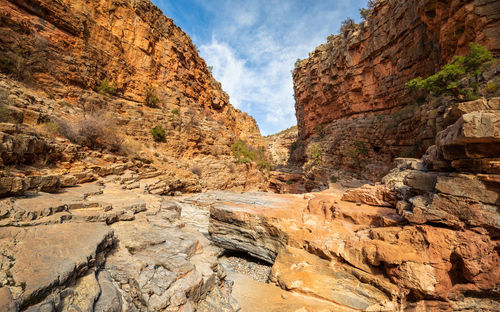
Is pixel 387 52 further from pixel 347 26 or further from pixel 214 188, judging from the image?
pixel 214 188

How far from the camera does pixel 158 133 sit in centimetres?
1481

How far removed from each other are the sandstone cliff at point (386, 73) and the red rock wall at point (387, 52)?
0.04m

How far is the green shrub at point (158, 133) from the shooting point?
14.8 meters

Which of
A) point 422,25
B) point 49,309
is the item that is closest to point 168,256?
point 49,309

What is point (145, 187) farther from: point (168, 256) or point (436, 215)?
point (436, 215)

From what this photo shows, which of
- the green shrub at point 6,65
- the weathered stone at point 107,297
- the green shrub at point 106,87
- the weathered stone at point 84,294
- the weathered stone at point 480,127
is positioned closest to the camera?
the weathered stone at point 84,294

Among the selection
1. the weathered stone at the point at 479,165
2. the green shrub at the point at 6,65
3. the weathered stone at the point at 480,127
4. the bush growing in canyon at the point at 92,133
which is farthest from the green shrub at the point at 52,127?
the weathered stone at the point at 479,165

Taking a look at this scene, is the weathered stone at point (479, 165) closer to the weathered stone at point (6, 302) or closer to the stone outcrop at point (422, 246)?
the stone outcrop at point (422, 246)

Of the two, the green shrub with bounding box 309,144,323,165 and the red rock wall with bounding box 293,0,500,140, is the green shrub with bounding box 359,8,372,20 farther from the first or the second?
the green shrub with bounding box 309,144,323,165

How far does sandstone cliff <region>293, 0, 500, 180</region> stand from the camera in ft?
32.4

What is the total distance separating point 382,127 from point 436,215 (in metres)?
15.3

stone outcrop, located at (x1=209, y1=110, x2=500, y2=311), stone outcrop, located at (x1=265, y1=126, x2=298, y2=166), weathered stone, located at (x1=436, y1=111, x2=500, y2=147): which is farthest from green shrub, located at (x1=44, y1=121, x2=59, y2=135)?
stone outcrop, located at (x1=265, y1=126, x2=298, y2=166)

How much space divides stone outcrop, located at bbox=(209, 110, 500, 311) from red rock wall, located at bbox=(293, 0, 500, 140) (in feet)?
32.8

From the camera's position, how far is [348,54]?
2106 centimetres
